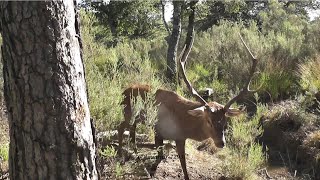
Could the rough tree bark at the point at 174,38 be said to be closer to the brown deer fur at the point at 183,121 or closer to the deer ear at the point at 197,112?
the brown deer fur at the point at 183,121

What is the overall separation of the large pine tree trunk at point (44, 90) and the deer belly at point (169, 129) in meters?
2.72

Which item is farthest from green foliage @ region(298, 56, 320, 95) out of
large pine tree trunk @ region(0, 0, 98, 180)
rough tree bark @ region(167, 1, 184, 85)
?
large pine tree trunk @ region(0, 0, 98, 180)

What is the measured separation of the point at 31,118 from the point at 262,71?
714 cm

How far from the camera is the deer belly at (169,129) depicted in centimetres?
501

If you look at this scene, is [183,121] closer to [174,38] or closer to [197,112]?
[197,112]

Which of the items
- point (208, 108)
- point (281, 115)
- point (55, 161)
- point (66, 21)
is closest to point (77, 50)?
point (66, 21)

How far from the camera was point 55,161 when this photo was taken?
7.38ft

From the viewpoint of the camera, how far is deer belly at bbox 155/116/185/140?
5008 mm

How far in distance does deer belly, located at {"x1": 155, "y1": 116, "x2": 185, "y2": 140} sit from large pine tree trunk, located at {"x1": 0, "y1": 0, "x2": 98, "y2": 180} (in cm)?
272

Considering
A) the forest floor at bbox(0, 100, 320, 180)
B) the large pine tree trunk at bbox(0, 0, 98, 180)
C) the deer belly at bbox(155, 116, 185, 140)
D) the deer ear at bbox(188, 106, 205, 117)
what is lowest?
the forest floor at bbox(0, 100, 320, 180)

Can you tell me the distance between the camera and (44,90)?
7.09 ft

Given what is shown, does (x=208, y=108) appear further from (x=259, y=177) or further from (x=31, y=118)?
(x=31, y=118)

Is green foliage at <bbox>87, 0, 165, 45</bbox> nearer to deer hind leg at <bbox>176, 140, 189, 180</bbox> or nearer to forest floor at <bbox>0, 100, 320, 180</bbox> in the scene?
forest floor at <bbox>0, 100, 320, 180</bbox>

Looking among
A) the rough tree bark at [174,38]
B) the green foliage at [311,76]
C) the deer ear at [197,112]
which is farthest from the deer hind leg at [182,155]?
the rough tree bark at [174,38]
